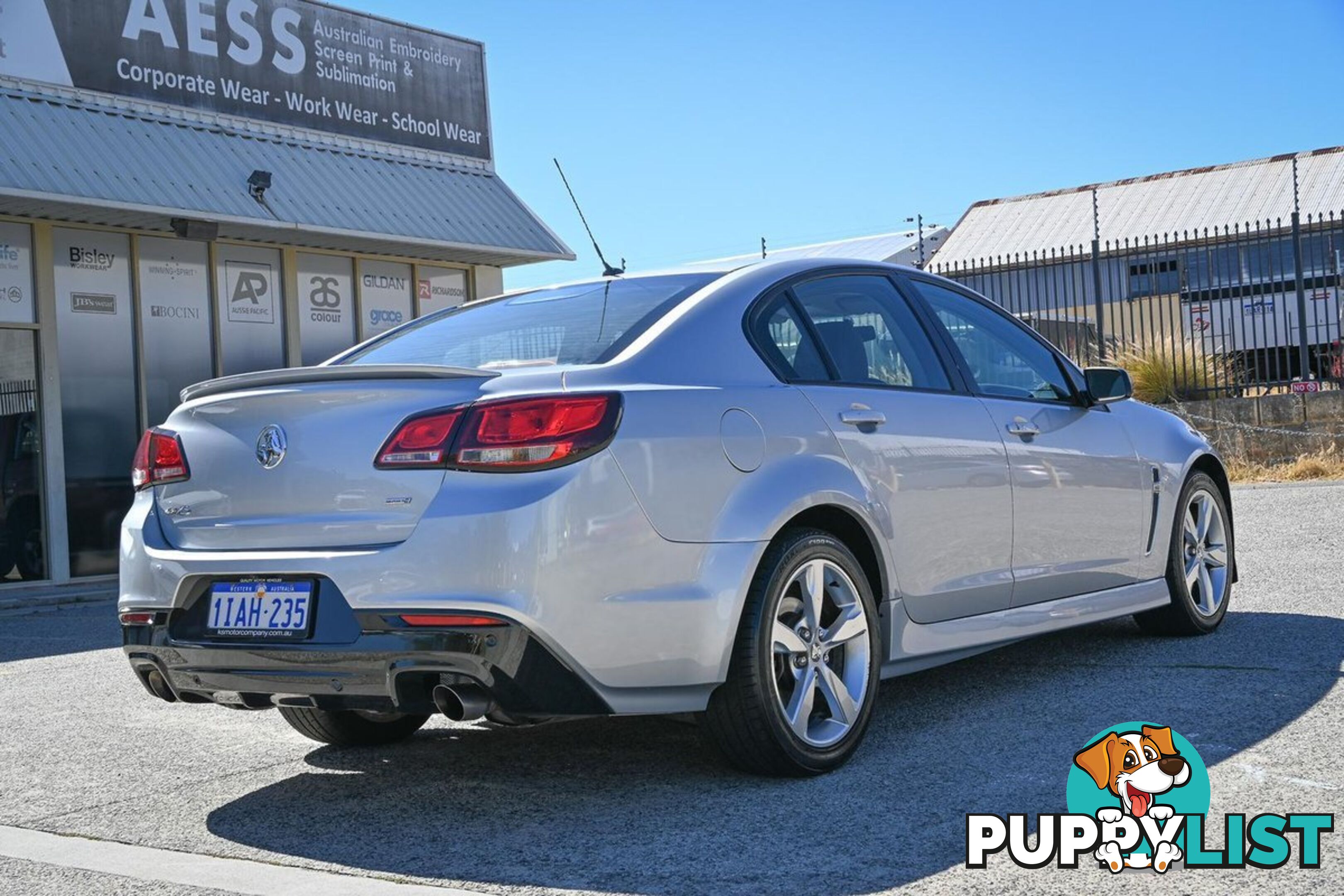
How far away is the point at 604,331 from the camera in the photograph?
442cm

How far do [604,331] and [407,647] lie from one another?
1.15 m

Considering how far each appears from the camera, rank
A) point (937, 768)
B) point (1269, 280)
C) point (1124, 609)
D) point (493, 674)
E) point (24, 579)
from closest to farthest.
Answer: point (493, 674)
point (937, 768)
point (1124, 609)
point (24, 579)
point (1269, 280)

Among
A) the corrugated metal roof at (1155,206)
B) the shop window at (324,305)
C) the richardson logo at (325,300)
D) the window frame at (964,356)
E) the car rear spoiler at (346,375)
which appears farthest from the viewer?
the corrugated metal roof at (1155,206)

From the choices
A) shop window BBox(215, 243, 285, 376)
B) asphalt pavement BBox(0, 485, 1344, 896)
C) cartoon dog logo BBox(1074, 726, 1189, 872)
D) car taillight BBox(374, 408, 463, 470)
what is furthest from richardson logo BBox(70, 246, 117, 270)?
cartoon dog logo BBox(1074, 726, 1189, 872)

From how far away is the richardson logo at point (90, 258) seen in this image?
46.5ft

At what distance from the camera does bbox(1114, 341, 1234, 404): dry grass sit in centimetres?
1753

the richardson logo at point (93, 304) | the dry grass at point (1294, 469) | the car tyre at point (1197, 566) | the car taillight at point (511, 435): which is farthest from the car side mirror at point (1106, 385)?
the richardson logo at point (93, 304)

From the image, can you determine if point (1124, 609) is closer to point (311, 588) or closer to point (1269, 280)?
point (311, 588)

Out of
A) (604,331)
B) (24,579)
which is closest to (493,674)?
(604,331)

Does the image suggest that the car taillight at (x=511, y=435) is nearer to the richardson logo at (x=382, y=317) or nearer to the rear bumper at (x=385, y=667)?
the rear bumper at (x=385, y=667)

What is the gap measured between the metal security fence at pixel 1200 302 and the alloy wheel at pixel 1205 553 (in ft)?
35.6

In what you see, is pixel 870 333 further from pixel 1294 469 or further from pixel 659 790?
pixel 1294 469

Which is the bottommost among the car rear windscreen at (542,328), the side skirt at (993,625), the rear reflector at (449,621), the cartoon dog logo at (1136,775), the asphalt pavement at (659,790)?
the asphalt pavement at (659,790)

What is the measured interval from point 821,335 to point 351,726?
2101mm
